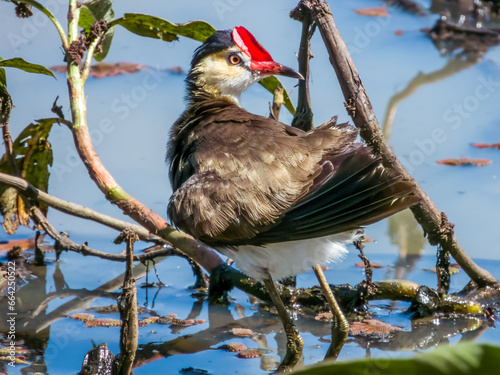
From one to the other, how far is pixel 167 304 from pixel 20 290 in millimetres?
965

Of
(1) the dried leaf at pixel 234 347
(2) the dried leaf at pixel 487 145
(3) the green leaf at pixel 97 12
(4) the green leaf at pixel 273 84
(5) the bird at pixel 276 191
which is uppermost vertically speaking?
(3) the green leaf at pixel 97 12

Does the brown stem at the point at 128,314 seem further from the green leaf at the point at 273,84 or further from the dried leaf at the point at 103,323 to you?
the green leaf at the point at 273,84

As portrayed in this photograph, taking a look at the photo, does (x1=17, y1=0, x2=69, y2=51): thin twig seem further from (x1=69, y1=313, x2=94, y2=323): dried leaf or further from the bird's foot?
the bird's foot

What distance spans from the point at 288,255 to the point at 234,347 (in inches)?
25.5

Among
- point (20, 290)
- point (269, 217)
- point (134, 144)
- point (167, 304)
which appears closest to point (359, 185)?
point (269, 217)

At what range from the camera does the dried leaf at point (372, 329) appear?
4.22 m

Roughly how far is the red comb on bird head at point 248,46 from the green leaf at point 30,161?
1372 mm

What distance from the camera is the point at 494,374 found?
134cm

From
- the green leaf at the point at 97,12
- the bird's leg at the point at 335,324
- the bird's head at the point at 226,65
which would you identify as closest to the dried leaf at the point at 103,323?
the bird's leg at the point at 335,324

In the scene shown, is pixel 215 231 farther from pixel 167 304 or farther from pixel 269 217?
pixel 167 304

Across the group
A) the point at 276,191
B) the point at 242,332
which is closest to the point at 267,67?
the point at 276,191

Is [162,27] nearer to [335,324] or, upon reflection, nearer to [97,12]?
[97,12]

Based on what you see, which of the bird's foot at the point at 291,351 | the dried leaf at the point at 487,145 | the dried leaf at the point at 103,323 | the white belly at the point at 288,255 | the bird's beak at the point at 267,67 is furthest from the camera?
the dried leaf at the point at 487,145

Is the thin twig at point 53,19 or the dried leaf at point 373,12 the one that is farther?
the dried leaf at point 373,12
